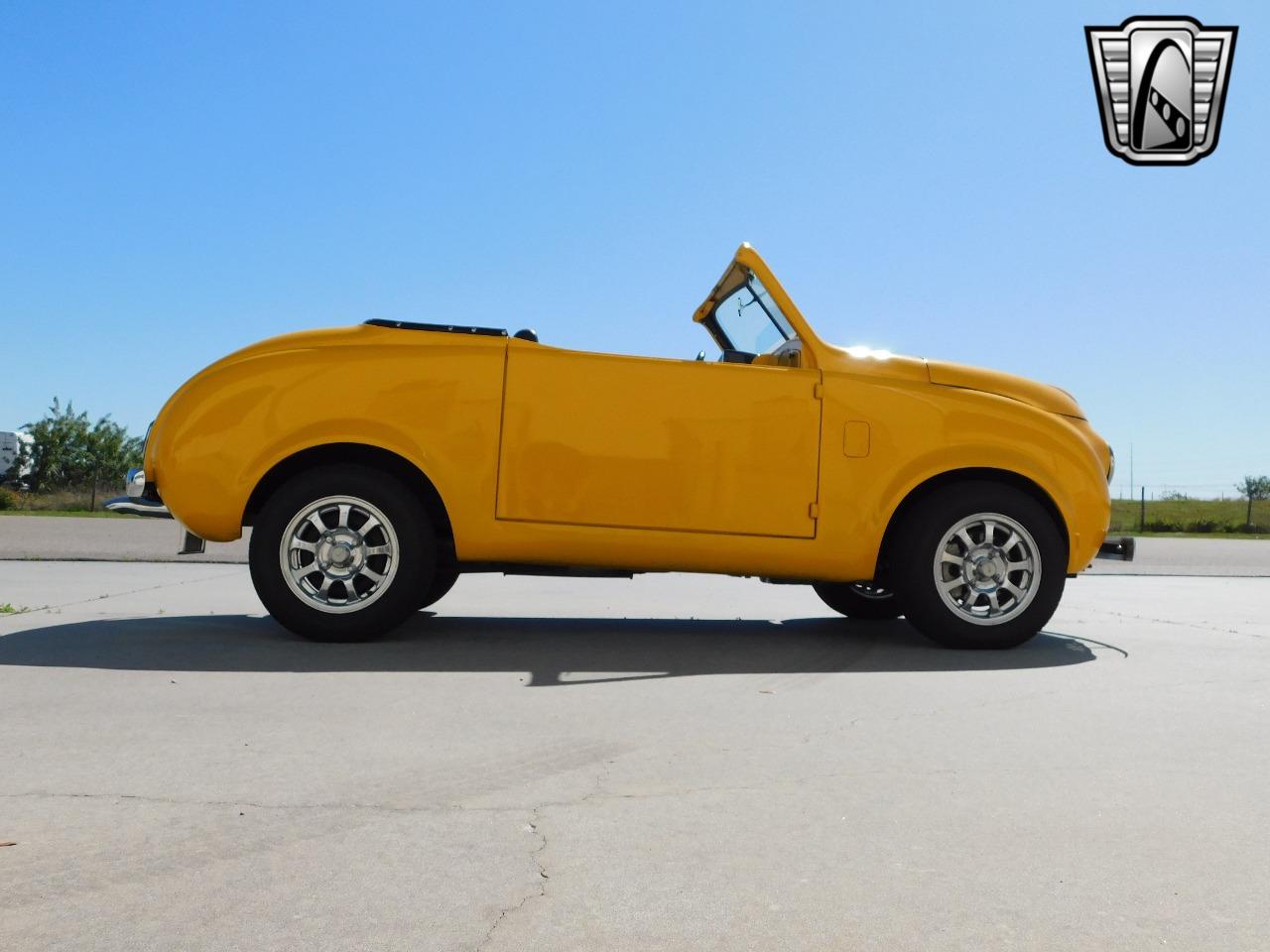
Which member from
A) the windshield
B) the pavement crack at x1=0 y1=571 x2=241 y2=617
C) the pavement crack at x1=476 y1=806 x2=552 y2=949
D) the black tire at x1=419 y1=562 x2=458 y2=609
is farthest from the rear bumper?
the pavement crack at x1=0 y1=571 x2=241 y2=617

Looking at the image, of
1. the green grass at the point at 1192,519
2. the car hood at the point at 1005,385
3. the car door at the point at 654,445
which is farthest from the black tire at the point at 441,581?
the green grass at the point at 1192,519

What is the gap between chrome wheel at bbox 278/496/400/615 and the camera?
17.6 ft

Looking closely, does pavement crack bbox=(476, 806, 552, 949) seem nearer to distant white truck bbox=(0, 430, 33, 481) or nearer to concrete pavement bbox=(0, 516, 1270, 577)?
concrete pavement bbox=(0, 516, 1270, 577)

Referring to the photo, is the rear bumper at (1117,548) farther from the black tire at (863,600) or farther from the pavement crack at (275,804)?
the pavement crack at (275,804)

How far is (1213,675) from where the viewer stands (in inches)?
201

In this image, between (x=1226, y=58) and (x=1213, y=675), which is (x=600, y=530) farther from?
(x=1226, y=58)

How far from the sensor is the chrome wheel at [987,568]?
5.71 m

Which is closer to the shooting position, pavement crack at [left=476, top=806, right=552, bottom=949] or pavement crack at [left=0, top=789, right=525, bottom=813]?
pavement crack at [left=476, top=806, right=552, bottom=949]

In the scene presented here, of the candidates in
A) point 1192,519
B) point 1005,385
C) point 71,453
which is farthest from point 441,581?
point 71,453

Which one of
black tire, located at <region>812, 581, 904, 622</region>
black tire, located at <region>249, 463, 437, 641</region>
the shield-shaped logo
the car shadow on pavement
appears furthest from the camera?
the shield-shaped logo

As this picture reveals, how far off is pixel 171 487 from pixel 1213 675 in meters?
4.95

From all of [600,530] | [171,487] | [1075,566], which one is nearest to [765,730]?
[600,530]

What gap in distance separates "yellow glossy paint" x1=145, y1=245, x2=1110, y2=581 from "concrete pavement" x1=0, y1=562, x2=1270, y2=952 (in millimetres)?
580

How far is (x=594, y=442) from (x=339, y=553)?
1.33m
